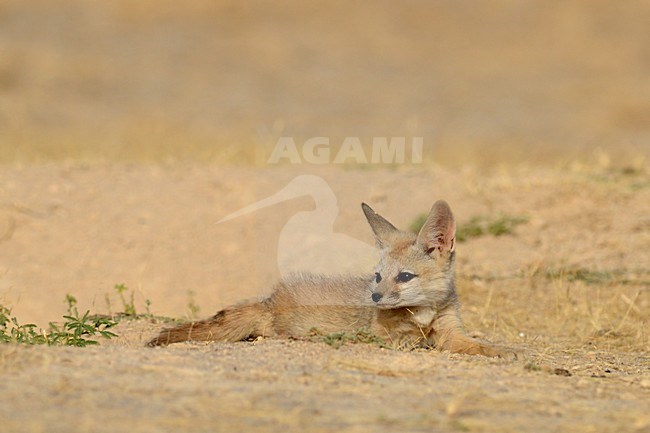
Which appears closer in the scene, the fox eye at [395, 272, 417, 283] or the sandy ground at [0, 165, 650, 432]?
the sandy ground at [0, 165, 650, 432]

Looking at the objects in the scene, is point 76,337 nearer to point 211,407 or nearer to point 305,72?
point 211,407

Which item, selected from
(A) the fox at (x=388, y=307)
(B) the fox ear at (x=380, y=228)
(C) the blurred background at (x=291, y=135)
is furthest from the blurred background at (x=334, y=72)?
(A) the fox at (x=388, y=307)

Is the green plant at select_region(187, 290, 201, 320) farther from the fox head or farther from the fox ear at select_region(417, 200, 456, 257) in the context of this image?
the fox ear at select_region(417, 200, 456, 257)

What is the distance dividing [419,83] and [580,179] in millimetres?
15063

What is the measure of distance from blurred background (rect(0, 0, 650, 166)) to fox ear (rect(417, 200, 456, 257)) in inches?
362

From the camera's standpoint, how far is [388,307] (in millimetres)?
5246

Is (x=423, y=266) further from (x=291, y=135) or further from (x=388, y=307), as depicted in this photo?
(x=291, y=135)

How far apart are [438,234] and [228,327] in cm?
124

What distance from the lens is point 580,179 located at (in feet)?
32.1

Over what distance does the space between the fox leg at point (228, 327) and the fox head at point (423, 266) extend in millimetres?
643

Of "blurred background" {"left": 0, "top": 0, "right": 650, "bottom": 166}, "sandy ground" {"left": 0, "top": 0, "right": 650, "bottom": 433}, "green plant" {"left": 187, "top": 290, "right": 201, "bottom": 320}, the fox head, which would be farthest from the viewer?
"blurred background" {"left": 0, "top": 0, "right": 650, "bottom": 166}

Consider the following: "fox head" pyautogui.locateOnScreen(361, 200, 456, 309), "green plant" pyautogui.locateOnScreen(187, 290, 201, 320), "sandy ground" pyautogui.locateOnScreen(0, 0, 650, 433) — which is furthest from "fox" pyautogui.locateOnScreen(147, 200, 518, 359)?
"green plant" pyautogui.locateOnScreen(187, 290, 201, 320)

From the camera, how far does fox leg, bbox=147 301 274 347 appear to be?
17.6 feet

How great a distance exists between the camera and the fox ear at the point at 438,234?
5375 millimetres
